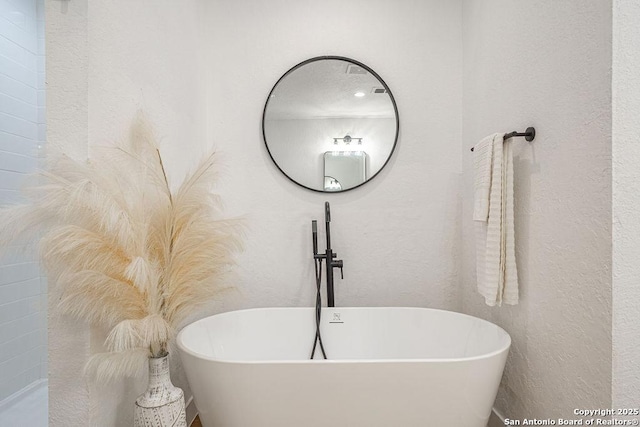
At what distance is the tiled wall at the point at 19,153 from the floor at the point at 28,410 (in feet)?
0.18

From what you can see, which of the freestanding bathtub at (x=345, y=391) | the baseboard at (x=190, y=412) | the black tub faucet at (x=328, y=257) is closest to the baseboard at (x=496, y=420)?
the freestanding bathtub at (x=345, y=391)

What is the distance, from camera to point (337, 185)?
2.16 metres

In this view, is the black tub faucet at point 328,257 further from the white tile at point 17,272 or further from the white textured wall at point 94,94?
the white tile at point 17,272

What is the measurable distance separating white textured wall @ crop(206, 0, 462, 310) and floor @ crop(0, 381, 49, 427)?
1.08 meters

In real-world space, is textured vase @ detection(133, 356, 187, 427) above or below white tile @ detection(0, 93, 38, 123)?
below

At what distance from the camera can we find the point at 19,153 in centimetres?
177

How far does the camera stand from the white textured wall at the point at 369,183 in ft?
7.13

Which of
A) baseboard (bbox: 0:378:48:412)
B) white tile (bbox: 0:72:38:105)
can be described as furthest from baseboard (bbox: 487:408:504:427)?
white tile (bbox: 0:72:38:105)

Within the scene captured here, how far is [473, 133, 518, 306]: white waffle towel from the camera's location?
146 cm

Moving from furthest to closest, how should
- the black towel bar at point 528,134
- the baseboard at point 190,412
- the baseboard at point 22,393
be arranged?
the baseboard at point 190,412, the baseboard at point 22,393, the black towel bar at point 528,134

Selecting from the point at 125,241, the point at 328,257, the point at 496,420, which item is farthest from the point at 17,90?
the point at 496,420

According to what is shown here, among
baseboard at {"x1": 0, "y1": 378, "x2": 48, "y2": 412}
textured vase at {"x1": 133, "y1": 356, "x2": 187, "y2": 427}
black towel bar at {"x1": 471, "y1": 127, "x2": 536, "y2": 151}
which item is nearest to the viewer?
textured vase at {"x1": 133, "y1": 356, "x2": 187, "y2": 427}

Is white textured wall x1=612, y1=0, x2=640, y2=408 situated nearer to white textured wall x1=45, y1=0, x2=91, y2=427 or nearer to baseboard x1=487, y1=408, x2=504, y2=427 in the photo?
baseboard x1=487, y1=408, x2=504, y2=427

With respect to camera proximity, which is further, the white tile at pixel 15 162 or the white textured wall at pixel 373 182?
the white textured wall at pixel 373 182
